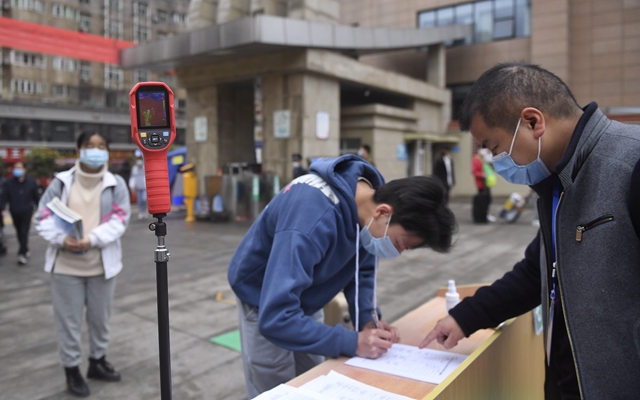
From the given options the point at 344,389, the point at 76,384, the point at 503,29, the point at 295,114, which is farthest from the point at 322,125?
the point at 503,29

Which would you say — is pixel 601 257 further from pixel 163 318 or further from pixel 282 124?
pixel 282 124

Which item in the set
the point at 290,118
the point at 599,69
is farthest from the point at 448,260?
the point at 599,69

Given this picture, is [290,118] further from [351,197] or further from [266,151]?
[351,197]

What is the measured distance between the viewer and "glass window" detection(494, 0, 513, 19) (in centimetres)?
2192

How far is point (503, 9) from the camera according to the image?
72.3ft

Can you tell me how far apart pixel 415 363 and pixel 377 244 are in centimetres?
52

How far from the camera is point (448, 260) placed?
7520 mm

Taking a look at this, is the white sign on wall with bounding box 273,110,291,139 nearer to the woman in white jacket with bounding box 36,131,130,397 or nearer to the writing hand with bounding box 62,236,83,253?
the woman in white jacket with bounding box 36,131,130,397

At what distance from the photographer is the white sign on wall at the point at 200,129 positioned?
14352mm

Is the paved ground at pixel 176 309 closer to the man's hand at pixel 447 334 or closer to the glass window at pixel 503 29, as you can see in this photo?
the man's hand at pixel 447 334

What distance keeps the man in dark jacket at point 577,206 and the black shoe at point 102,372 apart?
2.94 metres

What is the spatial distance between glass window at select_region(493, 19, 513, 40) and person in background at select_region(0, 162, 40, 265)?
20.5m

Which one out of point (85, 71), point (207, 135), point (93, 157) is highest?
point (85, 71)

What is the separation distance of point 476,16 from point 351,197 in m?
23.3
